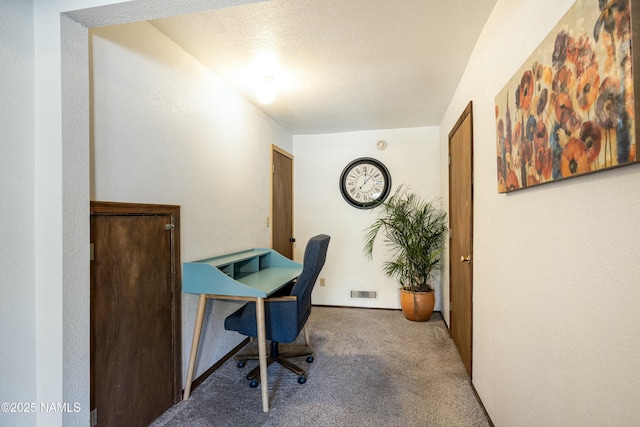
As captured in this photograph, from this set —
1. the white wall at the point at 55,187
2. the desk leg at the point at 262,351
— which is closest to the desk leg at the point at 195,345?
the desk leg at the point at 262,351

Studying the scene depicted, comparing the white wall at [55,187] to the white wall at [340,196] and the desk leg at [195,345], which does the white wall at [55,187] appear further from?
the white wall at [340,196]

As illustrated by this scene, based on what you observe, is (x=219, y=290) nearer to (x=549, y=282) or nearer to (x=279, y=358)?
(x=279, y=358)

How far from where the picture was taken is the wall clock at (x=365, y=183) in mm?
3801

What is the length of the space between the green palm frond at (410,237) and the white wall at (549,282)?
1454 millimetres

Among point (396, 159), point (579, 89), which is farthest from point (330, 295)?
point (579, 89)

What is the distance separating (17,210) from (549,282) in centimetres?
196

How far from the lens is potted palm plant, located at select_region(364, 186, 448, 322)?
331cm

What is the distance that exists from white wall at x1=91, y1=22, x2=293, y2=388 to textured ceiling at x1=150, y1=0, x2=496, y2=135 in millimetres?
207

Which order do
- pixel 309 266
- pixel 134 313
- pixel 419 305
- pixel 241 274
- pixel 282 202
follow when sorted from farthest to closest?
pixel 282 202, pixel 419 305, pixel 241 274, pixel 309 266, pixel 134 313

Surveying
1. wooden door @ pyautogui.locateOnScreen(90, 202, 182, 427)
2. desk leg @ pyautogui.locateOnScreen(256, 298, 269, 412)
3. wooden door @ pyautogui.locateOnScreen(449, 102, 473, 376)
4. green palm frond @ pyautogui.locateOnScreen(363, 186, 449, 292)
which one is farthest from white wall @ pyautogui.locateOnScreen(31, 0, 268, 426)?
green palm frond @ pyautogui.locateOnScreen(363, 186, 449, 292)

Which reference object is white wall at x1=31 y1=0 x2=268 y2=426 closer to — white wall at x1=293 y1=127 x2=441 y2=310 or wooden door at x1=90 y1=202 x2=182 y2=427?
wooden door at x1=90 y1=202 x2=182 y2=427

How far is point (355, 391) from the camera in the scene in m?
2.05

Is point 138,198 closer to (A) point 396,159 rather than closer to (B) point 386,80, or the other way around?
(B) point 386,80

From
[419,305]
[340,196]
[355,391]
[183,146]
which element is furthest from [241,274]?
[419,305]
